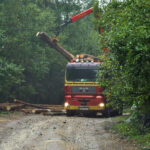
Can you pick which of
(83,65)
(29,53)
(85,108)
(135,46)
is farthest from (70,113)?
(135,46)

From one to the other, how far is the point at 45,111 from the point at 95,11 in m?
8.13

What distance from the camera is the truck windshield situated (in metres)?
19.2

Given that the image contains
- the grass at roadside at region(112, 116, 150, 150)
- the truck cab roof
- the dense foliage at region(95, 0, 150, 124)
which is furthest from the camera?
the truck cab roof

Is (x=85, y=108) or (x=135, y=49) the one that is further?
(x=85, y=108)

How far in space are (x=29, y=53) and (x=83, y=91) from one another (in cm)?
934

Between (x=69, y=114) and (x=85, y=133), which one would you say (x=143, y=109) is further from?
(x=69, y=114)

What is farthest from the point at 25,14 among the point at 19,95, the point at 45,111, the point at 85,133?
the point at 85,133

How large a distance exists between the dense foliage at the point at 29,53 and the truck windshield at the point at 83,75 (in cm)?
105

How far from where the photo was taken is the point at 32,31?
27.3 meters

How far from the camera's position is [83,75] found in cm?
1925

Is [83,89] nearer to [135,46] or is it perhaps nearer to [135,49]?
[135,49]

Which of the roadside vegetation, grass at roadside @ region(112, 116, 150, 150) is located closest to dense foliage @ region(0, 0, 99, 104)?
grass at roadside @ region(112, 116, 150, 150)

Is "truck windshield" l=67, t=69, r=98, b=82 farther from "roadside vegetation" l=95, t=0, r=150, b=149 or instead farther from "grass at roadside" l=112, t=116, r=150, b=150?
"roadside vegetation" l=95, t=0, r=150, b=149

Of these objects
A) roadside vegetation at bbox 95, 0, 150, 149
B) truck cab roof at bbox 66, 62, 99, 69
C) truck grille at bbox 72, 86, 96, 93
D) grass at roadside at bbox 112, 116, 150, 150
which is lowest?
grass at roadside at bbox 112, 116, 150, 150
